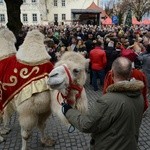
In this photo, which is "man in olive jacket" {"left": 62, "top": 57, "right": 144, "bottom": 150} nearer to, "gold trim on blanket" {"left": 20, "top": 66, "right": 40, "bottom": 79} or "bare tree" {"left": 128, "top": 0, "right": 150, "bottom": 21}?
"gold trim on blanket" {"left": 20, "top": 66, "right": 40, "bottom": 79}

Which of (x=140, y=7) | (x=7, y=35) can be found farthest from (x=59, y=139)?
(x=140, y=7)

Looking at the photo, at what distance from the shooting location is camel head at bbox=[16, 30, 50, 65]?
4.67m

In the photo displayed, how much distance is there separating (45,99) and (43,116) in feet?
2.20

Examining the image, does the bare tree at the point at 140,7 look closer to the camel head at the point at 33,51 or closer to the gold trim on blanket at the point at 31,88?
the camel head at the point at 33,51

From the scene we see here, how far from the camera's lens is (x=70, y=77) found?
12.0 feet

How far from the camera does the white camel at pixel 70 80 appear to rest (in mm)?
3525

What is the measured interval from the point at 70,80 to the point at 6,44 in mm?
2143

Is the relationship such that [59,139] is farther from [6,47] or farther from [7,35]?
[7,35]

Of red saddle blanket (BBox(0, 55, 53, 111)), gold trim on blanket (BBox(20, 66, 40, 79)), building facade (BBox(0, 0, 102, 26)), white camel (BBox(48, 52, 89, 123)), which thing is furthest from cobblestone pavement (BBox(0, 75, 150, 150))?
building facade (BBox(0, 0, 102, 26))

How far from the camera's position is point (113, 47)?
34.7 feet

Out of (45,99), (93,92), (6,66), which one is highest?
(6,66)

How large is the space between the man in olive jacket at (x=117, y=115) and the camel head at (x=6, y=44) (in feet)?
8.77

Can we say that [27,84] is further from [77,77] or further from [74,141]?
[74,141]

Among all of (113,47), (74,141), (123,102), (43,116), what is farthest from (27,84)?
(113,47)
